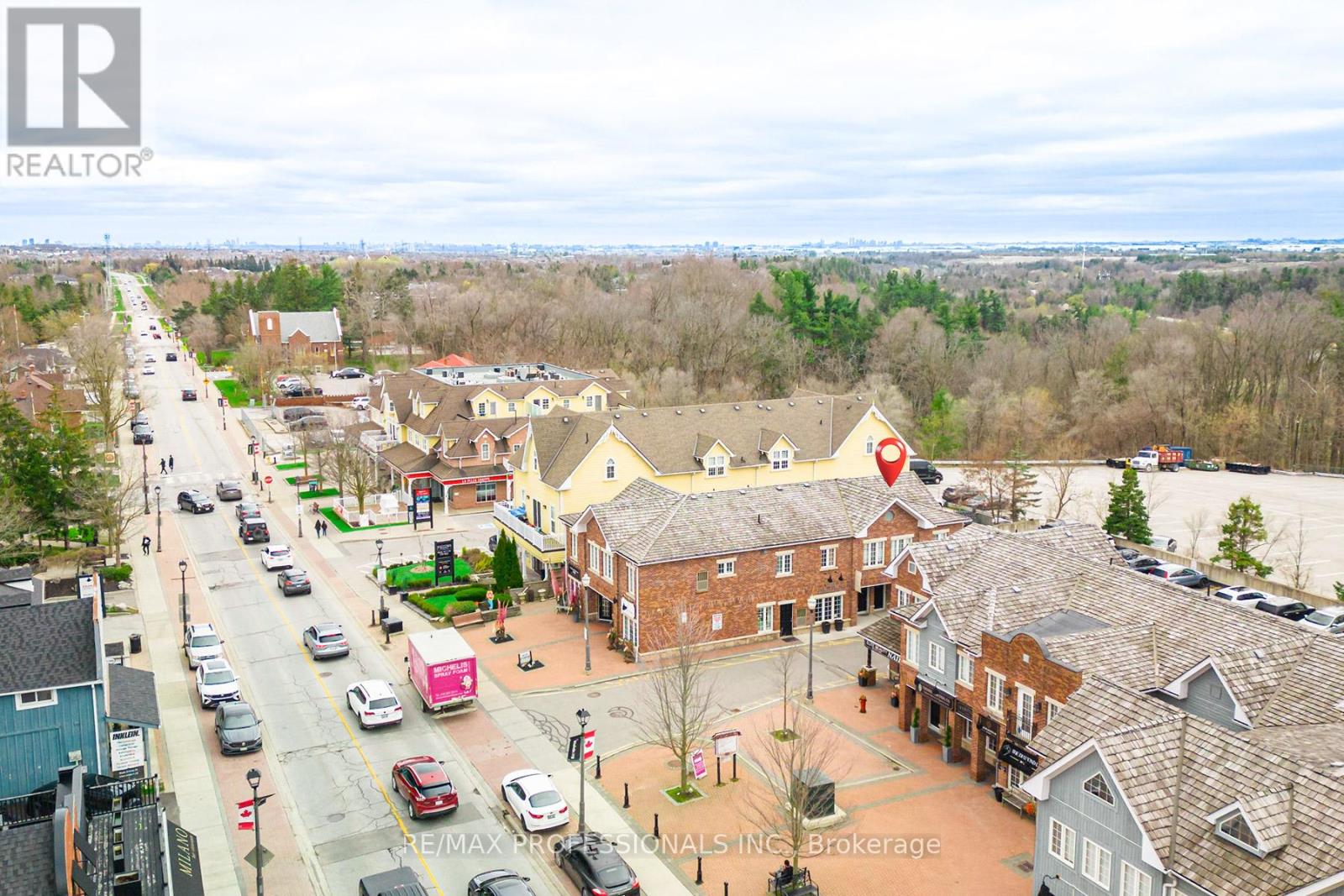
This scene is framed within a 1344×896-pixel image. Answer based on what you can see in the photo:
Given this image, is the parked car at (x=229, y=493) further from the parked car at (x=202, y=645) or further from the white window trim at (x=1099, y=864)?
the white window trim at (x=1099, y=864)

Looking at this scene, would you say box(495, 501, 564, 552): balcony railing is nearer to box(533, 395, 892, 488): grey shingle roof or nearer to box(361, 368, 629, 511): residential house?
box(533, 395, 892, 488): grey shingle roof

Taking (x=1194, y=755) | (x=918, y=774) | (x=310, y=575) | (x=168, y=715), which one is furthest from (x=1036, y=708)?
Result: (x=310, y=575)

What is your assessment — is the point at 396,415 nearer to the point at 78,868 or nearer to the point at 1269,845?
the point at 78,868

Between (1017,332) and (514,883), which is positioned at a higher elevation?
(1017,332)

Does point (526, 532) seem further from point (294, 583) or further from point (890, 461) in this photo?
point (890, 461)

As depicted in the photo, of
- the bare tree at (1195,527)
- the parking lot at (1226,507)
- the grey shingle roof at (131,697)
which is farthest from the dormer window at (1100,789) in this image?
the bare tree at (1195,527)

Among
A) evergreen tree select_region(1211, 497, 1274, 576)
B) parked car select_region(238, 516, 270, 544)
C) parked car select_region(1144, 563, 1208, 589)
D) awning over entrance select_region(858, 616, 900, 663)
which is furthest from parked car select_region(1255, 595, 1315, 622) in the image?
parked car select_region(238, 516, 270, 544)
